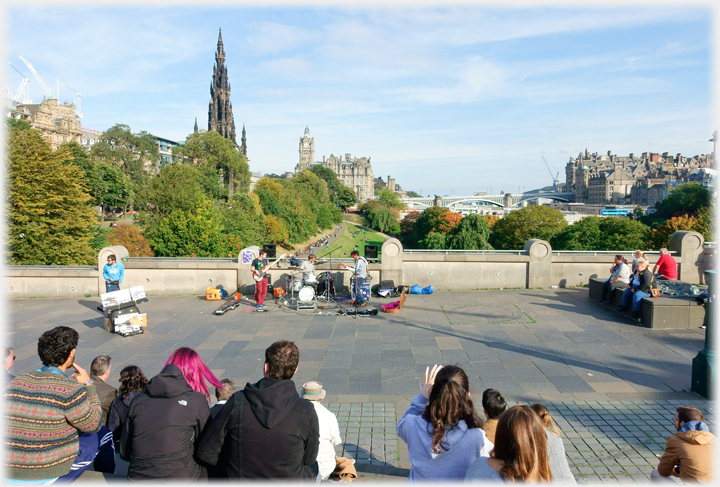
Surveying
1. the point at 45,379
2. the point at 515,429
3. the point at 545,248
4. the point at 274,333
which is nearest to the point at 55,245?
the point at 274,333

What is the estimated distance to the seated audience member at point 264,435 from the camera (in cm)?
289

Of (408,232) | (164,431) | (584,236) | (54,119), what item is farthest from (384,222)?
(164,431)

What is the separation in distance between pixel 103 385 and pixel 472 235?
5898cm

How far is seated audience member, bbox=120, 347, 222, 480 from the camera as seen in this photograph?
3.07 m

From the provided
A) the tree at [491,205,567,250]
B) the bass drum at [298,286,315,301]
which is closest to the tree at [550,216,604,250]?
the tree at [491,205,567,250]

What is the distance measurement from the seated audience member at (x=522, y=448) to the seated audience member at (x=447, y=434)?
447mm

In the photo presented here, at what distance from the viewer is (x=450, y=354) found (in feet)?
25.9

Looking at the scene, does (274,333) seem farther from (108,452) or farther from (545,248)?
(545,248)

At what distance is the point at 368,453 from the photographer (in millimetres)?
4727

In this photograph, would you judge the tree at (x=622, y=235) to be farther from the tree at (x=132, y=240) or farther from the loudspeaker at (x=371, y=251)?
the loudspeaker at (x=371, y=251)

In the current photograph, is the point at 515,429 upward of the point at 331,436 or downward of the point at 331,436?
upward

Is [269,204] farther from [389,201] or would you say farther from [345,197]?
[389,201]

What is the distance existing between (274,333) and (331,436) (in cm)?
601

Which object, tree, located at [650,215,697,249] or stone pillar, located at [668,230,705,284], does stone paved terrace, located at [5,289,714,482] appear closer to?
stone pillar, located at [668,230,705,284]
